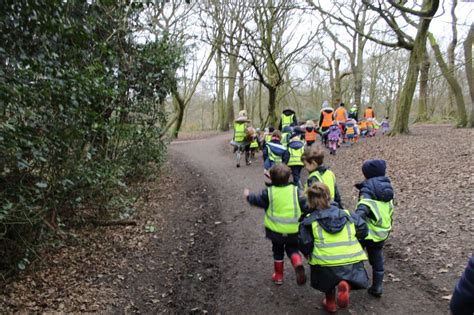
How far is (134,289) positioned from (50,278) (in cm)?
133

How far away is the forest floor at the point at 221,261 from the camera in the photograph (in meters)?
4.24

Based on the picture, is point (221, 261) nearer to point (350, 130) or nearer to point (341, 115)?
point (350, 130)

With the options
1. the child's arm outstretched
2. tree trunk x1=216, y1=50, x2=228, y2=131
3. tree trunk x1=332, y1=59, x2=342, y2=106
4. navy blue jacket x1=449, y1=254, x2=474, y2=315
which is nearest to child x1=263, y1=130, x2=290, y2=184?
the child's arm outstretched

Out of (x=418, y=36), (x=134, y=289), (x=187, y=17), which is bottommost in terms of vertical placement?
(x=134, y=289)

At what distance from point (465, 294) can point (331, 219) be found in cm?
159

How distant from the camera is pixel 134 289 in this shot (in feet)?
15.8

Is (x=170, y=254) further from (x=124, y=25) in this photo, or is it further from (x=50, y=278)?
(x=124, y=25)

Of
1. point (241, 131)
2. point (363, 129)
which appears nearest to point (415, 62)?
point (363, 129)

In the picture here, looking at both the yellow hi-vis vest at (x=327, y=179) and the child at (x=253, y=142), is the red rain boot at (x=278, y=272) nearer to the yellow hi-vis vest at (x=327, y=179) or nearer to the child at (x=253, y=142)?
the yellow hi-vis vest at (x=327, y=179)

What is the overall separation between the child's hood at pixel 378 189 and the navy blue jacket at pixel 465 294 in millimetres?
1938

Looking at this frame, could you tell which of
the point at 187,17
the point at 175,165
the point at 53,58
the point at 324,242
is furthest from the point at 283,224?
the point at 187,17

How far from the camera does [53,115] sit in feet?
13.8

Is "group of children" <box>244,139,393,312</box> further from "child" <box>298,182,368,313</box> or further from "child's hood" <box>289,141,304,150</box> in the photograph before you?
"child's hood" <box>289,141,304,150</box>

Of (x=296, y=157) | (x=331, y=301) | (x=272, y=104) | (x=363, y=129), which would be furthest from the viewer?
(x=363, y=129)
